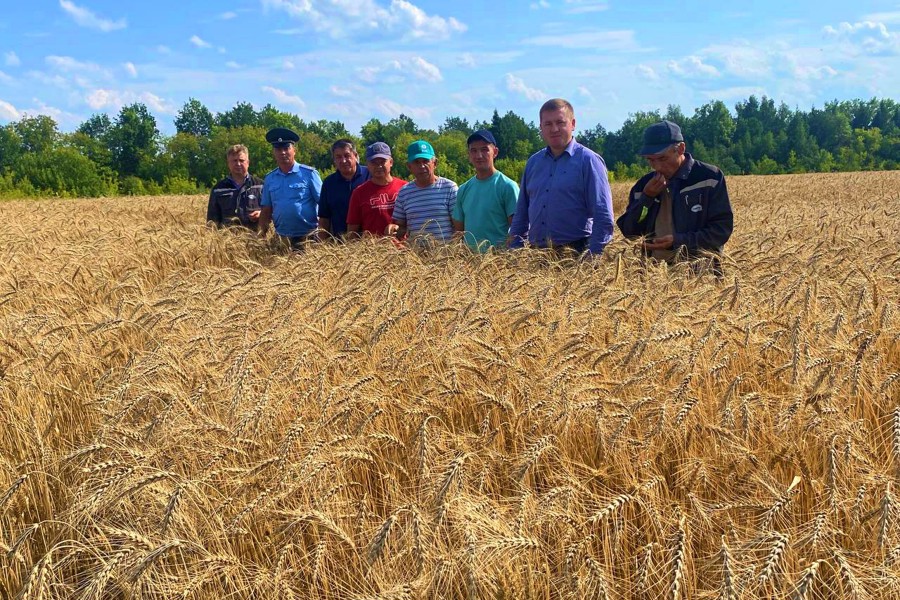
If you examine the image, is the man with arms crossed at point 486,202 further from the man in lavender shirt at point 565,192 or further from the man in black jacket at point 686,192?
the man in black jacket at point 686,192

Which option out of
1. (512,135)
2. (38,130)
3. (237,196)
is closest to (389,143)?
(512,135)

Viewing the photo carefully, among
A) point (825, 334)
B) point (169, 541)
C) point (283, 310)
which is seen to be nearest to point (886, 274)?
point (825, 334)

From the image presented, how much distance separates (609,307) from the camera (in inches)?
122

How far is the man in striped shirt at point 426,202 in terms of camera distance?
5.54 meters

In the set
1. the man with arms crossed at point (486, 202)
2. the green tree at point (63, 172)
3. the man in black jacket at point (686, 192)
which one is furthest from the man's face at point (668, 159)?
the green tree at point (63, 172)

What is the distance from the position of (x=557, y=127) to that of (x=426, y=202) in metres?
1.41

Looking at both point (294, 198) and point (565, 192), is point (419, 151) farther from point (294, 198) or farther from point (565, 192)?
point (294, 198)

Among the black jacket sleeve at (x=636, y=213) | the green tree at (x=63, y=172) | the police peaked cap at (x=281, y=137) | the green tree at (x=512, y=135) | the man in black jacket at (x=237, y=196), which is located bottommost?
the black jacket sleeve at (x=636, y=213)

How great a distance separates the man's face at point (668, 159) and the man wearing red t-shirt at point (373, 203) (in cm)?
257

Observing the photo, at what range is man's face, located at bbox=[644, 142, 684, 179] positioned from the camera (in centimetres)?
396

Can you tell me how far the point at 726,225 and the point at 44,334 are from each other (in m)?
3.81

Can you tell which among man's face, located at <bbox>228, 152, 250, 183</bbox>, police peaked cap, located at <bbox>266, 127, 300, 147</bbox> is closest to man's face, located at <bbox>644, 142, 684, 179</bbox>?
police peaked cap, located at <bbox>266, 127, 300, 147</bbox>

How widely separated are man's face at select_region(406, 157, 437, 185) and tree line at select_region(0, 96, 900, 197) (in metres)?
32.6

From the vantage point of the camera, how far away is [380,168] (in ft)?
19.3
